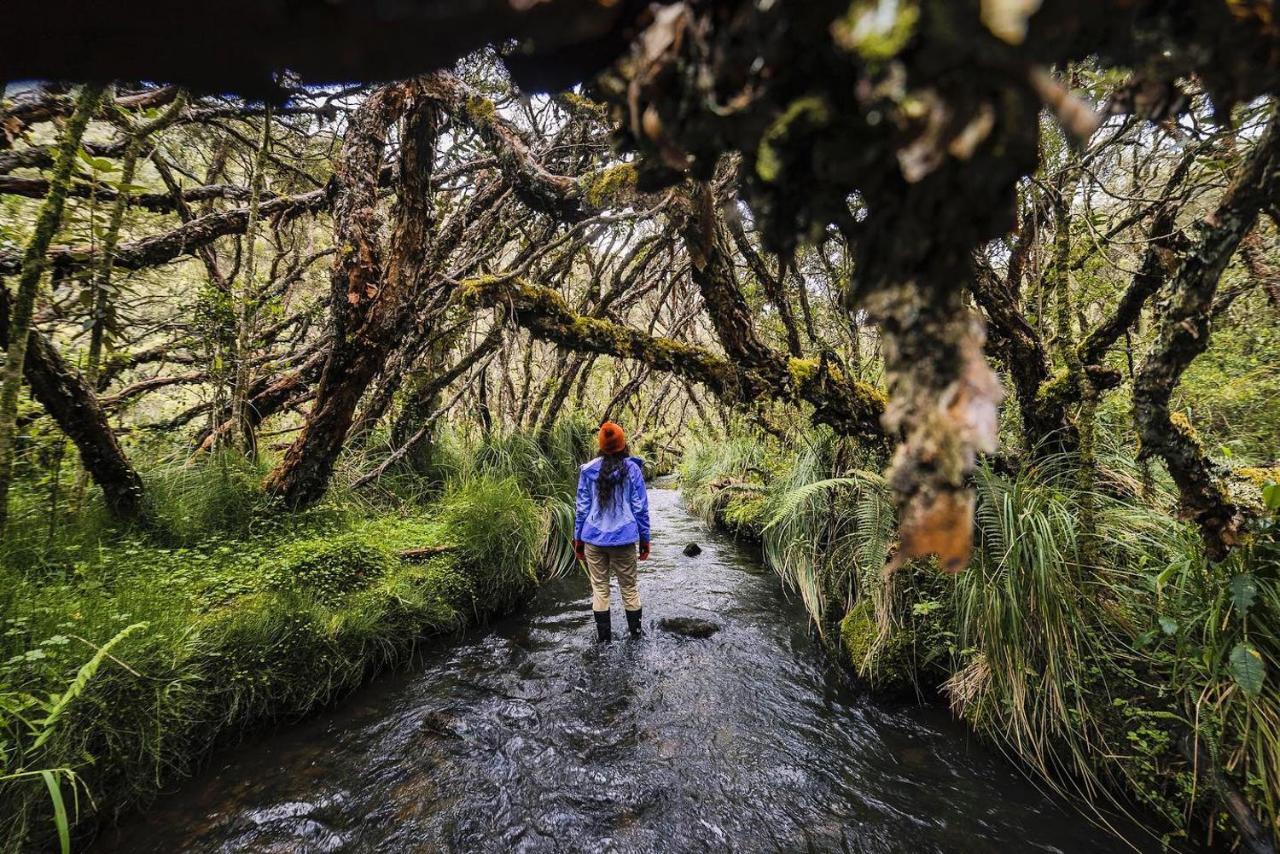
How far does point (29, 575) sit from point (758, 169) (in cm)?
453

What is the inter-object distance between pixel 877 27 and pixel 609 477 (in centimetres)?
488

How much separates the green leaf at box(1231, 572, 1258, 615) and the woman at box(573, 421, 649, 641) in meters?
4.01

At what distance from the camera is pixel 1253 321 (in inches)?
162

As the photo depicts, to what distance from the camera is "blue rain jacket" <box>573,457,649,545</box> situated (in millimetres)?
5148

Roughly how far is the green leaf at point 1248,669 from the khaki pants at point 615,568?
3.99 metres

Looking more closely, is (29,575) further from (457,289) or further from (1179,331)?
(1179,331)

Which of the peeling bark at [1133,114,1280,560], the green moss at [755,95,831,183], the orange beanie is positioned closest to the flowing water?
the peeling bark at [1133,114,1280,560]

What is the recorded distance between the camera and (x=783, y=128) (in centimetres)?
57

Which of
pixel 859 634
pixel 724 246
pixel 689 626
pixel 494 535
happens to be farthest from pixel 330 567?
pixel 859 634

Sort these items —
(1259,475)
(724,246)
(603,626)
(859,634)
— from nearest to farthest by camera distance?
(1259,475)
(724,246)
(859,634)
(603,626)

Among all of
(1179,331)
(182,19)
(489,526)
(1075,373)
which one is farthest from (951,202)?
(489,526)

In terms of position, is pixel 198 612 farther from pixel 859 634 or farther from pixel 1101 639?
pixel 1101 639

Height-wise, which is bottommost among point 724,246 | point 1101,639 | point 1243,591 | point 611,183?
point 1101,639

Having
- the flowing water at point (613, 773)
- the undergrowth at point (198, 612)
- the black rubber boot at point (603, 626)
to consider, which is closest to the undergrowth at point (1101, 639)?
the flowing water at point (613, 773)
